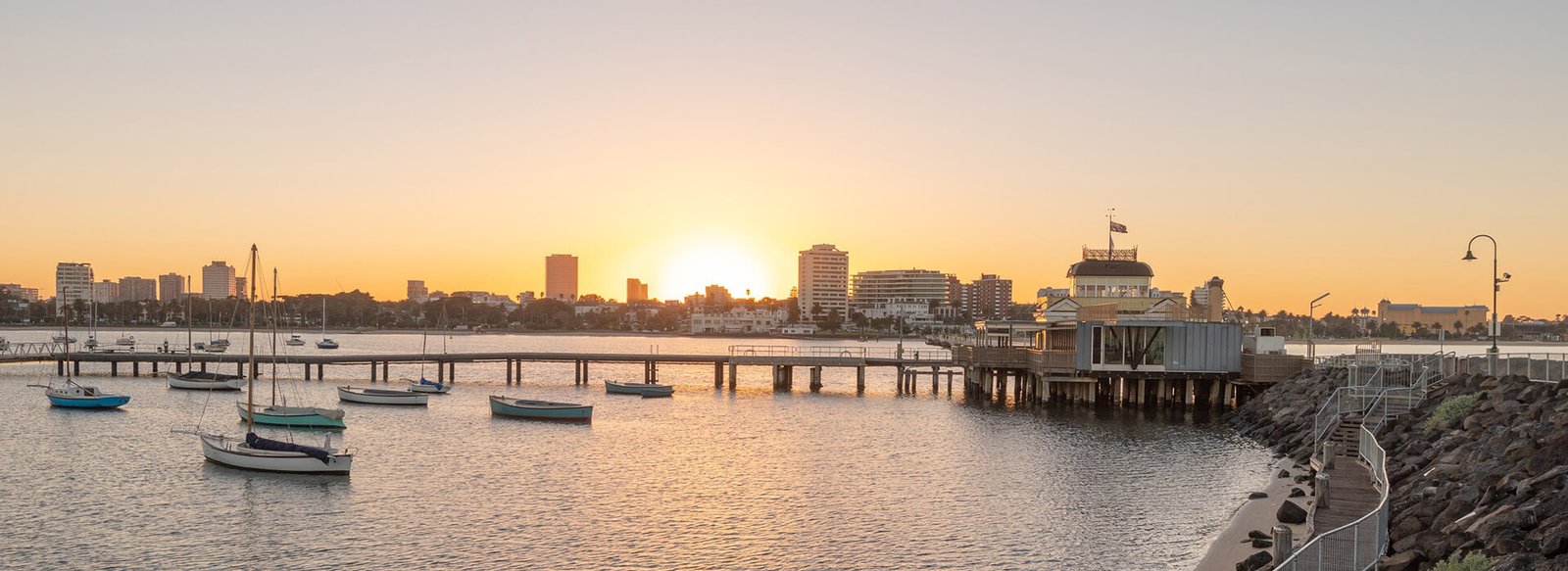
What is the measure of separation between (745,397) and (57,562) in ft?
182

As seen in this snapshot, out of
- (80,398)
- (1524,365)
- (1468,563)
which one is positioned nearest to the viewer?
(1468,563)

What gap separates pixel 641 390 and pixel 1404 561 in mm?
65579

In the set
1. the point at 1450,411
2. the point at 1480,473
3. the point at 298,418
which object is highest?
the point at 1450,411

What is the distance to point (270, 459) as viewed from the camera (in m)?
42.1


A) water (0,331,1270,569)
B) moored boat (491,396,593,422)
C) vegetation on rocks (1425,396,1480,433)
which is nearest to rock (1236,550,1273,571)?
water (0,331,1270,569)

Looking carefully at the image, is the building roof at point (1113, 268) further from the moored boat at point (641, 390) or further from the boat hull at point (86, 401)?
the boat hull at point (86, 401)

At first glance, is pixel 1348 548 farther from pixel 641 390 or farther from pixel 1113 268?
pixel 641 390

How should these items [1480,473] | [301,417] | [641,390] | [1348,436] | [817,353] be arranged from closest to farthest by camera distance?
[1480,473] < [1348,436] < [301,417] < [641,390] < [817,353]

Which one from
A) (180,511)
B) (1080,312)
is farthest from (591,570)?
(1080,312)

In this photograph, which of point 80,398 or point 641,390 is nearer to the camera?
point 80,398

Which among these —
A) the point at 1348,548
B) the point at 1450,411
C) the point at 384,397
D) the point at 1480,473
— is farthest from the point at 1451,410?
the point at 384,397

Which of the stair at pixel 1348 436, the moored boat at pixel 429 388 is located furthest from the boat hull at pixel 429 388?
the stair at pixel 1348 436

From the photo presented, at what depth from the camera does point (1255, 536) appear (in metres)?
27.4

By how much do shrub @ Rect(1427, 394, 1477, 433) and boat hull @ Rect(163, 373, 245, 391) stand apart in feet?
252
